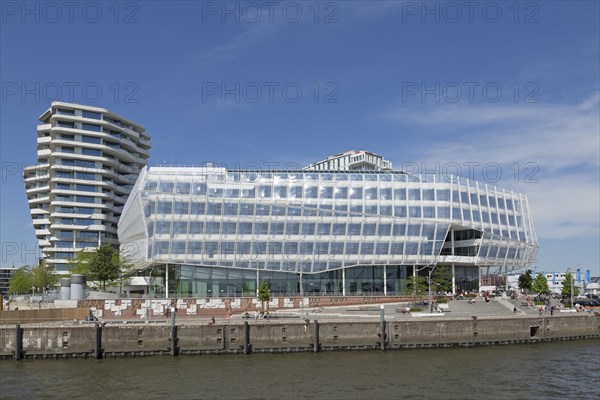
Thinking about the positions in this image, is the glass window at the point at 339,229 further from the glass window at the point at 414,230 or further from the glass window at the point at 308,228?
the glass window at the point at 414,230

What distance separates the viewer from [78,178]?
156875 mm

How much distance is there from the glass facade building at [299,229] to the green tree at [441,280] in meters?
2.03

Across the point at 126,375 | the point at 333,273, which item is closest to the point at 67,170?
the point at 333,273

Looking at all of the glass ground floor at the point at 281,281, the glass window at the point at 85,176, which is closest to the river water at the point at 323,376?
the glass ground floor at the point at 281,281

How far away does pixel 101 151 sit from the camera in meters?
160

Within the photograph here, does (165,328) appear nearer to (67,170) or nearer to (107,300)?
(107,300)

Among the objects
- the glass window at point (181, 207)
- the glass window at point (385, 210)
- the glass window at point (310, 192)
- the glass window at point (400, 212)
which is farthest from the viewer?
the glass window at point (400, 212)

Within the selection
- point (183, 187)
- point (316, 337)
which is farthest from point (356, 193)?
point (316, 337)

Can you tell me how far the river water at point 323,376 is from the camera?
45094 mm

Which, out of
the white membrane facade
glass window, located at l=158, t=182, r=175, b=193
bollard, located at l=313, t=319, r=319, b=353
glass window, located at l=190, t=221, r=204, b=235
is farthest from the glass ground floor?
the white membrane facade

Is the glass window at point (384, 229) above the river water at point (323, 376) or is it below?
above

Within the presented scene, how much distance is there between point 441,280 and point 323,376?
55.5 metres

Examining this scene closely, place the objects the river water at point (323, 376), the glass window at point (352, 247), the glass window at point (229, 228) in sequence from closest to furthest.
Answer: the river water at point (323, 376), the glass window at point (229, 228), the glass window at point (352, 247)

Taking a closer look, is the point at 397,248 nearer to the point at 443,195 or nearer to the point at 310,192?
the point at 443,195
